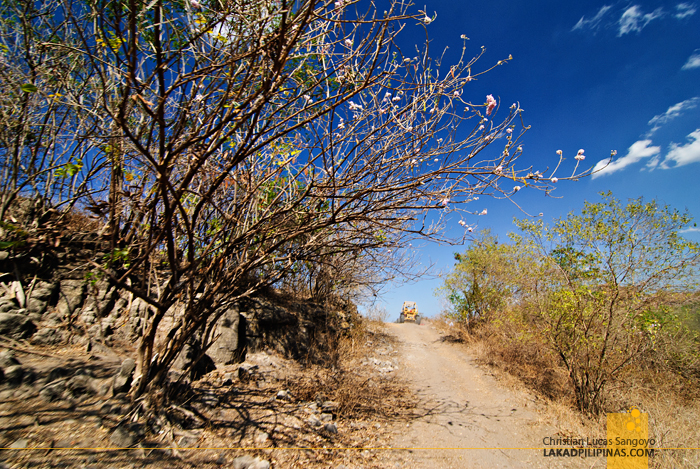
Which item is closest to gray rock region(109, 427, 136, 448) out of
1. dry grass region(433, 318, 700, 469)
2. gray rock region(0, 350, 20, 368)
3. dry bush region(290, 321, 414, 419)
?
gray rock region(0, 350, 20, 368)

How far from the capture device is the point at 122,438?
246cm

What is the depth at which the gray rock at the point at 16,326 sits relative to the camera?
11.1 ft

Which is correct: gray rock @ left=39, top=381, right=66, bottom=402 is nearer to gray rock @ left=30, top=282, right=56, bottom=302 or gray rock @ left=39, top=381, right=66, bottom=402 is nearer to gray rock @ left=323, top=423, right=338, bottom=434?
gray rock @ left=30, top=282, right=56, bottom=302

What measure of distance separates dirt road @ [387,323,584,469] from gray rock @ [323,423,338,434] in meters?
0.94

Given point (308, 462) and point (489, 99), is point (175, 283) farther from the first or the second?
point (489, 99)

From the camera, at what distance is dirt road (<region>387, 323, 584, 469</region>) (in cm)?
410

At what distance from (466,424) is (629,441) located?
251 cm

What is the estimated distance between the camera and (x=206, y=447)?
3.03 m

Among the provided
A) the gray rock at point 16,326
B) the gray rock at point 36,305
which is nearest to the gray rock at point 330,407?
the gray rock at point 16,326

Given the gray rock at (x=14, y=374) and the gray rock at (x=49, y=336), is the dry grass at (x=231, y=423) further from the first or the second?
the gray rock at (x=49, y=336)

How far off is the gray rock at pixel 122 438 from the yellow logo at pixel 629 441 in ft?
20.4

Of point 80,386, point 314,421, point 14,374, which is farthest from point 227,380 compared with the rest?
point 14,374

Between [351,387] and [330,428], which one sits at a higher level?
[351,387]

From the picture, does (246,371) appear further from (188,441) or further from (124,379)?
(124,379)
